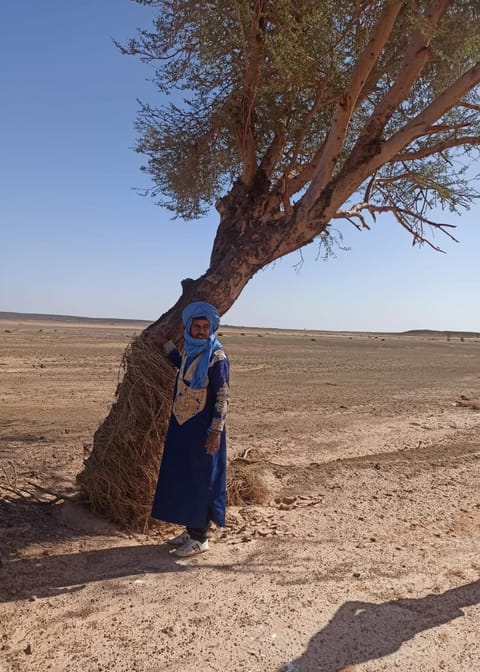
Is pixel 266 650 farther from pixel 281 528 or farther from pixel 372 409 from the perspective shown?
pixel 372 409

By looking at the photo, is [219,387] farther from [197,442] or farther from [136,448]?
[136,448]

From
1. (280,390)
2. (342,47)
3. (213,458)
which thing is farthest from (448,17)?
(280,390)

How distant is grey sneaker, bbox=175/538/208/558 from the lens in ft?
15.4

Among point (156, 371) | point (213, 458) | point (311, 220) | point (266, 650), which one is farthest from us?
point (311, 220)

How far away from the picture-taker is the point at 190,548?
4.72 m

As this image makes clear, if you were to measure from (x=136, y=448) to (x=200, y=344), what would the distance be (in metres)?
1.25

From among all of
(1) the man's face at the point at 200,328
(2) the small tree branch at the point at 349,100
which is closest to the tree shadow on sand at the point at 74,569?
(1) the man's face at the point at 200,328

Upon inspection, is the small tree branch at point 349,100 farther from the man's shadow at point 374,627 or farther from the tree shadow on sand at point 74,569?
the man's shadow at point 374,627

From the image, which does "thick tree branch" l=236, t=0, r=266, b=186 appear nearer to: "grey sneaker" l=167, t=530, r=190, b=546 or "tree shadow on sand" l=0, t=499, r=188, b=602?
"grey sneaker" l=167, t=530, r=190, b=546

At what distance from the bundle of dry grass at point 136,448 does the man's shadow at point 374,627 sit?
6.97 feet

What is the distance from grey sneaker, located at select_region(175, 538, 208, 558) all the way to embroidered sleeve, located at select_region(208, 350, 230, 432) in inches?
35.6

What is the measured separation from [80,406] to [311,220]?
7.44 m

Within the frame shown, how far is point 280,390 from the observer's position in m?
15.8

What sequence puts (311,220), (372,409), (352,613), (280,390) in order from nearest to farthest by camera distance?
(352,613)
(311,220)
(372,409)
(280,390)
